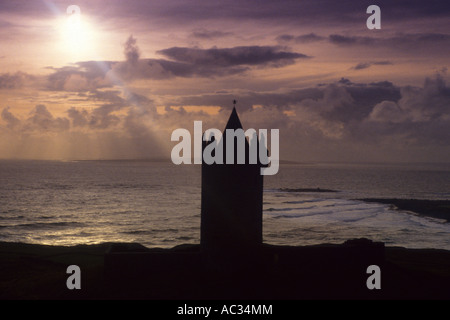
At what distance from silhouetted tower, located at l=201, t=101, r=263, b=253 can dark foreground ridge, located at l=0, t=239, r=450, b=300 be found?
886mm

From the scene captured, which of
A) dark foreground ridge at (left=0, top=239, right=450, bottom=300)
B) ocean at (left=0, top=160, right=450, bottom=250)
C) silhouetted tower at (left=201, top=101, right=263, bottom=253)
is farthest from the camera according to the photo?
ocean at (left=0, top=160, right=450, bottom=250)

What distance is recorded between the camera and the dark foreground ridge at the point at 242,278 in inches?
850

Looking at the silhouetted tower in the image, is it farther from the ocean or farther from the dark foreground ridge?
the ocean

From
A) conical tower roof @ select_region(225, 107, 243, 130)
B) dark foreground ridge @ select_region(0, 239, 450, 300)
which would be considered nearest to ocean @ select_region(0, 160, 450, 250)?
dark foreground ridge @ select_region(0, 239, 450, 300)

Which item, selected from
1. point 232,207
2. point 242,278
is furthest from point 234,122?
point 242,278

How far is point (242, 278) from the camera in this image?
22500mm

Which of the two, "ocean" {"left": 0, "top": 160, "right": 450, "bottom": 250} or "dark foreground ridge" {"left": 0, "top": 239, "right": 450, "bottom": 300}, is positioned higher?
"dark foreground ridge" {"left": 0, "top": 239, "right": 450, "bottom": 300}

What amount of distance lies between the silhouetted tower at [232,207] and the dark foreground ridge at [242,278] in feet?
2.91

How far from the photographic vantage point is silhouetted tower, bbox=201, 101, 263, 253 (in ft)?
73.4

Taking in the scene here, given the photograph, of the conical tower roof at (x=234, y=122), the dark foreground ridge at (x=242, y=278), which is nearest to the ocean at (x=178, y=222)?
the dark foreground ridge at (x=242, y=278)
